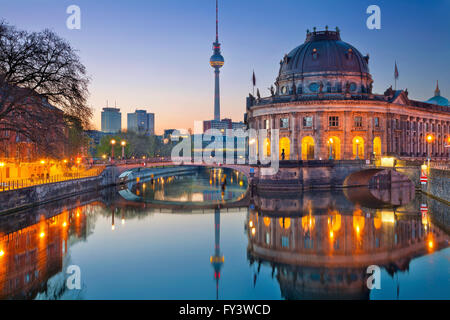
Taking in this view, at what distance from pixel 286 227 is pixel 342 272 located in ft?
41.2

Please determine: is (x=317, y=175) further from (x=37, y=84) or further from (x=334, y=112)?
(x=37, y=84)

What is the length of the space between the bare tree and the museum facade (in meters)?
40.7

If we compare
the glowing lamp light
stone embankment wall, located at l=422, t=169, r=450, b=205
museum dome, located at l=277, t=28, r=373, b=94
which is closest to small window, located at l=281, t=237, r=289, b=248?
stone embankment wall, located at l=422, t=169, r=450, b=205

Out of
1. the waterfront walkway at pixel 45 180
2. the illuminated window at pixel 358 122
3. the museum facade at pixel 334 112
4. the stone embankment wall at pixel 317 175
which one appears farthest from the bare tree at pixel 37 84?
the illuminated window at pixel 358 122

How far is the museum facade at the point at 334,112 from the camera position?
2648 inches

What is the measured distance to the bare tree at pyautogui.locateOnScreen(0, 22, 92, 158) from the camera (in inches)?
1320

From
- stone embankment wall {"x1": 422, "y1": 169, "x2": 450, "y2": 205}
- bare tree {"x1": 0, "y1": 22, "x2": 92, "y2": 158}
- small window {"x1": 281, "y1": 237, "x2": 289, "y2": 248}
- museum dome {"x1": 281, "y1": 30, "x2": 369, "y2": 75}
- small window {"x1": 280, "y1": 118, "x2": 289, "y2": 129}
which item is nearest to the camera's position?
small window {"x1": 281, "y1": 237, "x2": 289, "y2": 248}

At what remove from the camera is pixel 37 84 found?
3591 centimetres

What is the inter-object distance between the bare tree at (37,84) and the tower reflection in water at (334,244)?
21.7 m

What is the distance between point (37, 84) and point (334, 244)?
3071 centimetres

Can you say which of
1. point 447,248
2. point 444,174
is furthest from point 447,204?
point 447,248

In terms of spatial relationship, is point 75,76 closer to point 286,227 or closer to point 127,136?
point 286,227

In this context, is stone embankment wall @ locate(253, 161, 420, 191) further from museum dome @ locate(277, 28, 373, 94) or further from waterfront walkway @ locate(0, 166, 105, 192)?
waterfront walkway @ locate(0, 166, 105, 192)

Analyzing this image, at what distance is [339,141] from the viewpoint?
68438 millimetres
